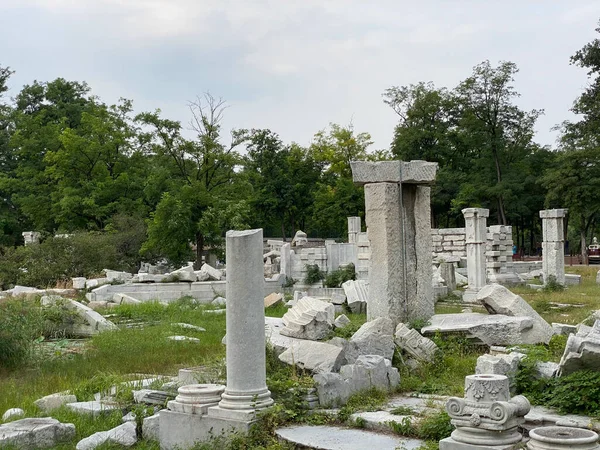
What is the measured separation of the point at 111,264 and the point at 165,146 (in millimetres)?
6565

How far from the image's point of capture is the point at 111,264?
2903cm

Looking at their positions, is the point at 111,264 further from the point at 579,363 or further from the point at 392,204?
the point at 579,363

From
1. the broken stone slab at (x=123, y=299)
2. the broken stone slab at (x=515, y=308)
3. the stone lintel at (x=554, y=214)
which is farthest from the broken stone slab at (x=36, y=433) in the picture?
the stone lintel at (x=554, y=214)

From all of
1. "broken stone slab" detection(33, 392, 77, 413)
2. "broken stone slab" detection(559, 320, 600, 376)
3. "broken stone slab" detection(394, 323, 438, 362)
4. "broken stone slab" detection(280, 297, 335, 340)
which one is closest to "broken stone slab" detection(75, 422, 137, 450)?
"broken stone slab" detection(33, 392, 77, 413)

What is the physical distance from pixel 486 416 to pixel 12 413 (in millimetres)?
5704

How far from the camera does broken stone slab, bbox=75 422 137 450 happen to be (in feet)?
24.4

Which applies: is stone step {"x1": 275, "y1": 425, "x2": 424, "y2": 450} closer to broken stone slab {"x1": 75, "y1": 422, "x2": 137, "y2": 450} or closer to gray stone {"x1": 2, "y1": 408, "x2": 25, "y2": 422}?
broken stone slab {"x1": 75, "y1": 422, "x2": 137, "y2": 450}

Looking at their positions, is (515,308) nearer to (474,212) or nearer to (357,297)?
(357,297)

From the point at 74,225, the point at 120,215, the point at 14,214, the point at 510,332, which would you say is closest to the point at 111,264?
the point at 120,215

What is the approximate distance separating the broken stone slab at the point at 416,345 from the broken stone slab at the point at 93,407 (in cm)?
406

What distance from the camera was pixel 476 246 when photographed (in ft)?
74.8

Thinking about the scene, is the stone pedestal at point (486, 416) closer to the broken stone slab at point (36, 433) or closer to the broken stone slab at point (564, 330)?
the broken stone slab at point (36, 433)

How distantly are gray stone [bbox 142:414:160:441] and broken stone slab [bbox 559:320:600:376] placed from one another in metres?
4.48

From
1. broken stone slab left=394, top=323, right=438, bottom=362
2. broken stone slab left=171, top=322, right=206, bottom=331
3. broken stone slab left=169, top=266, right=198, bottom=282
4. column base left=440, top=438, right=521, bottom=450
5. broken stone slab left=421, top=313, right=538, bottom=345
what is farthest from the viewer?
broken stone slab left=169, top=266, right=198, bottom=282
